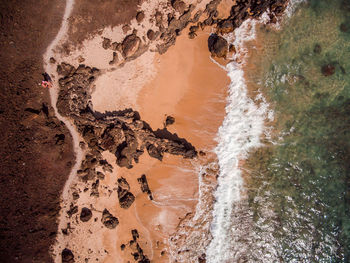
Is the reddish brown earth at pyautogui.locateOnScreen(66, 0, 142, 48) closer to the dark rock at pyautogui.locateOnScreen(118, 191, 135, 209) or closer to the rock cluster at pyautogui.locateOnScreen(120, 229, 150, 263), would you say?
the dark rock at pyautogui.locateOnScreen(118, 191, 135, 209)

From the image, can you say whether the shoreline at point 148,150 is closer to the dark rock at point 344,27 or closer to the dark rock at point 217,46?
the dark rock at point 217,46

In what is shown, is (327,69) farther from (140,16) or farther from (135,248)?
(135,248)

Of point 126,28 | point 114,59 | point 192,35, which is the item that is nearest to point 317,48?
point 192,35

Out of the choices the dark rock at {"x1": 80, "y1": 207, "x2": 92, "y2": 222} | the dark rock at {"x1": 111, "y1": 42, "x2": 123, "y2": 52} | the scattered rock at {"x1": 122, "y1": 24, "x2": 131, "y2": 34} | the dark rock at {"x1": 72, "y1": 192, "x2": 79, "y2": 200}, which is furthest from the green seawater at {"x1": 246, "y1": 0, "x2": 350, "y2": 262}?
the dark rock at {"x1": 72, "y1": 192, "x2": 79, "y2": 200}

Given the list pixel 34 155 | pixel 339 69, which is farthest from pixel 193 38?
pixel 34 155

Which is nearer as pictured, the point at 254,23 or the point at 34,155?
the point at 34,155

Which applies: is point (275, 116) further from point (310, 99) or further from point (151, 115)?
point (151, 115)
